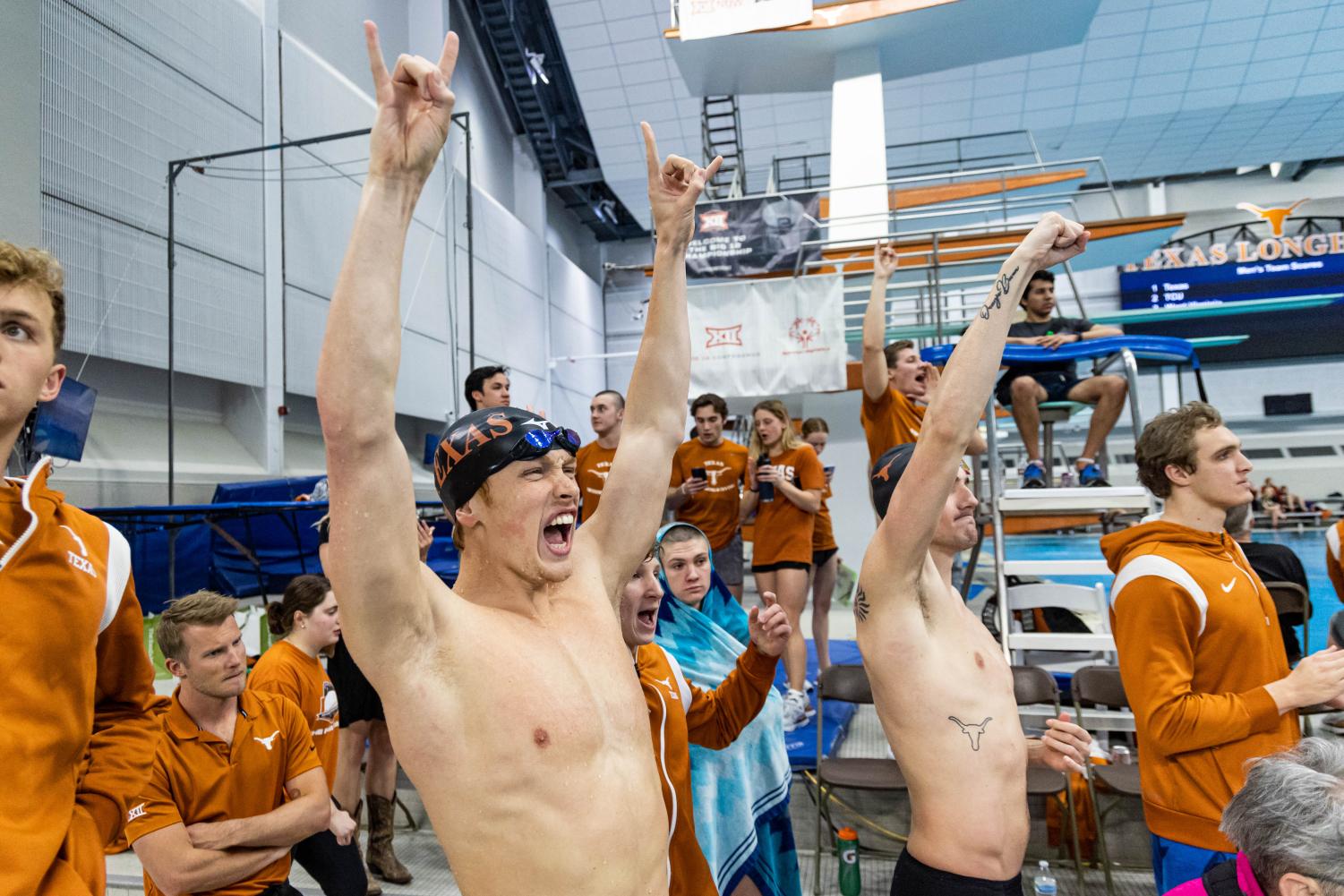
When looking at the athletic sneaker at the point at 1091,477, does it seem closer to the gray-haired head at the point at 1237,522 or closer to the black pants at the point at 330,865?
the gray-haired head at the point at 1237,522

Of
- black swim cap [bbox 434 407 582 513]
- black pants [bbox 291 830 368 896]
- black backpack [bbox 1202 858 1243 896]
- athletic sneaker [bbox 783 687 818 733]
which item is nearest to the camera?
black swim cap [bbox 434 407 582 513]

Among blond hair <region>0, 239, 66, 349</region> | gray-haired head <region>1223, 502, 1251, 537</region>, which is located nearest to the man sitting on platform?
gray-haired head <region>1223, 502, 1251, 537</region>

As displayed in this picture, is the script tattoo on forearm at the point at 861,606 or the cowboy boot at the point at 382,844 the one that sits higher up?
the script tattoo on forearm at the point at 861,606

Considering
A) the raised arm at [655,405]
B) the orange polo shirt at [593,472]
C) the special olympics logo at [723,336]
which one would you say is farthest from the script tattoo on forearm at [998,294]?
the special olympics logo at [723,336]

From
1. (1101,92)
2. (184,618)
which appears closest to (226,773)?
(184,618)

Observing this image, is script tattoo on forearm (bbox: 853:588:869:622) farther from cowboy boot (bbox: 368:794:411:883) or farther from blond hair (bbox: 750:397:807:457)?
blond hair (bbox: 750:397:807:457)

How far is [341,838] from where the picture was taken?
2758 mm

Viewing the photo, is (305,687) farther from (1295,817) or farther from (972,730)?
(1295,817)

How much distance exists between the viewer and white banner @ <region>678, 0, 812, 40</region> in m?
9.88

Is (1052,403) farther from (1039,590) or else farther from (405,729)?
(405,729)

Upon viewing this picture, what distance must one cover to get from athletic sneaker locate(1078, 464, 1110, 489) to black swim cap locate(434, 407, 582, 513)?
14.5 ft

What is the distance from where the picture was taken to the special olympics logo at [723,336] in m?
9.30

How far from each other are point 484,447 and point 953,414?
38.3 inches

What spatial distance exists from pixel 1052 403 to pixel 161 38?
852cm
